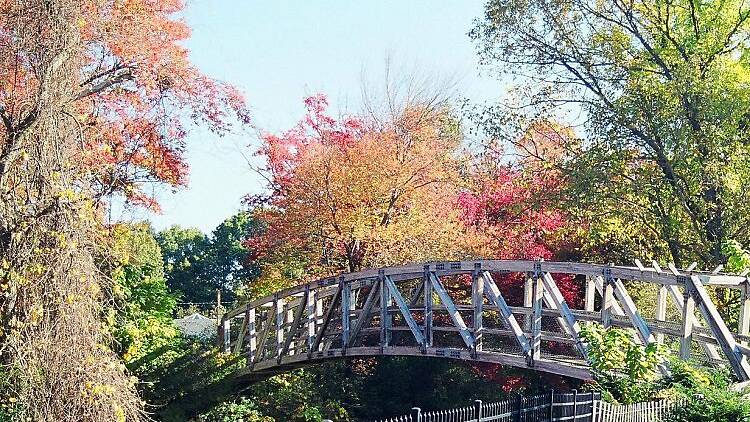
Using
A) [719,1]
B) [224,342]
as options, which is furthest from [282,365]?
[719,1]

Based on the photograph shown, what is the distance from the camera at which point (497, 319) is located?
17.0 metres

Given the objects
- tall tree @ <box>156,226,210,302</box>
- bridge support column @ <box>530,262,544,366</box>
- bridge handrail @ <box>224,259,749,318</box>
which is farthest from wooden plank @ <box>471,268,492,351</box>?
tall tree @ <box>156,226,210,302</box>

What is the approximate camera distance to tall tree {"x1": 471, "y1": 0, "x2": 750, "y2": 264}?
15.4 m

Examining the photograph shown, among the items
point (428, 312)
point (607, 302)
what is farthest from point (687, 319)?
point (428, 312)

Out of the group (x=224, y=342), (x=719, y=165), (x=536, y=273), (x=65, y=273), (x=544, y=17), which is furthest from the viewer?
(x=224, y=342)

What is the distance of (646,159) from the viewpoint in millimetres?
16391

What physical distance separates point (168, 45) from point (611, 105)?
7.77 m

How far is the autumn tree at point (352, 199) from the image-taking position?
1777cm

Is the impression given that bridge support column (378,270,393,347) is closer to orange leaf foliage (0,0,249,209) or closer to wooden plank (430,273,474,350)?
wooden plank (430,273,474,350)

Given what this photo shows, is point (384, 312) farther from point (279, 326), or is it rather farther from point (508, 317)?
point (279, 326)

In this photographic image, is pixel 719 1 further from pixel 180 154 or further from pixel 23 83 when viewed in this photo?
pixel 23 83

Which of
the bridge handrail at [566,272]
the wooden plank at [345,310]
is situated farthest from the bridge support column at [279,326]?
the wooden plank at [345,310]

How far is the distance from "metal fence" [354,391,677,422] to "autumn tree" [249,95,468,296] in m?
9.62

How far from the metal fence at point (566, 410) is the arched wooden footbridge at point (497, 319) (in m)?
1.96
